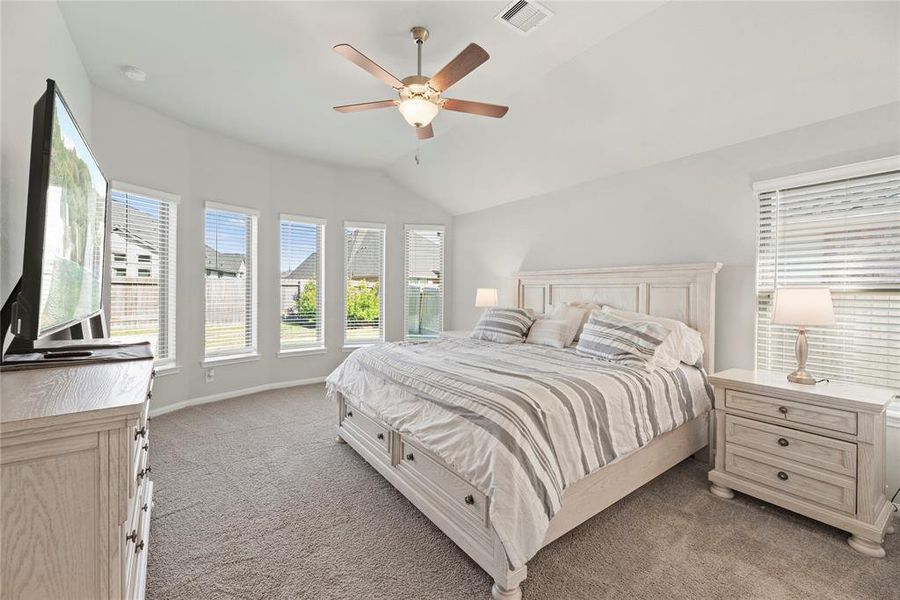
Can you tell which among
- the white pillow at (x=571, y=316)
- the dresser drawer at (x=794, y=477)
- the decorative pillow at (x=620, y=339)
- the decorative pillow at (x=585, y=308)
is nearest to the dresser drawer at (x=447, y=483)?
the decorative pillow at (x=620, y=339)

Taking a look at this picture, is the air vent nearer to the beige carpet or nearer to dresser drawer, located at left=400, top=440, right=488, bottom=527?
dresser drawer, located at left=400, top=440, right=488, bottom=527

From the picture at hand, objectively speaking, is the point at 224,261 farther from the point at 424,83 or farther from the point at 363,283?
the point at 424,83

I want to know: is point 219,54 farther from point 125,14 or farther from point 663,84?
point 663,84

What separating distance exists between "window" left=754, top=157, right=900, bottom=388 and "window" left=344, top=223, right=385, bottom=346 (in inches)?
167

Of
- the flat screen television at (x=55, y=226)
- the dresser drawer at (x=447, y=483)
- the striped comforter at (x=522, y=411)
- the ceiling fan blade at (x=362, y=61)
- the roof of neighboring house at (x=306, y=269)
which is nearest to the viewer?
the flat screen television at (x=55, y=226)

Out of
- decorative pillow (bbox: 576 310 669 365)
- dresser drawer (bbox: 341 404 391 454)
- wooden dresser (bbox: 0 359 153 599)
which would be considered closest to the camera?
wooden dresser (bbox: 0 359 153 599)

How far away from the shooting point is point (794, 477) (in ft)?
7.11

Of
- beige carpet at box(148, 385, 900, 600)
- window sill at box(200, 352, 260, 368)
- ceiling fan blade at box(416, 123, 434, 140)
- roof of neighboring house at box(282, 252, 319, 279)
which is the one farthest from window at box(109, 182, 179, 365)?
ceiling fan blade at box(416, 123, 434, 140)

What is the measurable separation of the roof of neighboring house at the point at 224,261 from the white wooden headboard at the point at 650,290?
3.47 m

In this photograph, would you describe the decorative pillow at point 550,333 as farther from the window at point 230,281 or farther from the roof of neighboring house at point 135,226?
the roof of neighboring house at point 135,226

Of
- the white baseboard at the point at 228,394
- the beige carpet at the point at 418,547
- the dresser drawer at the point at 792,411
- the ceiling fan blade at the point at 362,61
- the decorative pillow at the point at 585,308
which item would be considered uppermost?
the ceiling fan blade at the point at 362,61

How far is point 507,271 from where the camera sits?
509 cm

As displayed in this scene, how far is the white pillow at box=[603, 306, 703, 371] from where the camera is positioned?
2.73 metres

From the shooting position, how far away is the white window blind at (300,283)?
4855 mm
